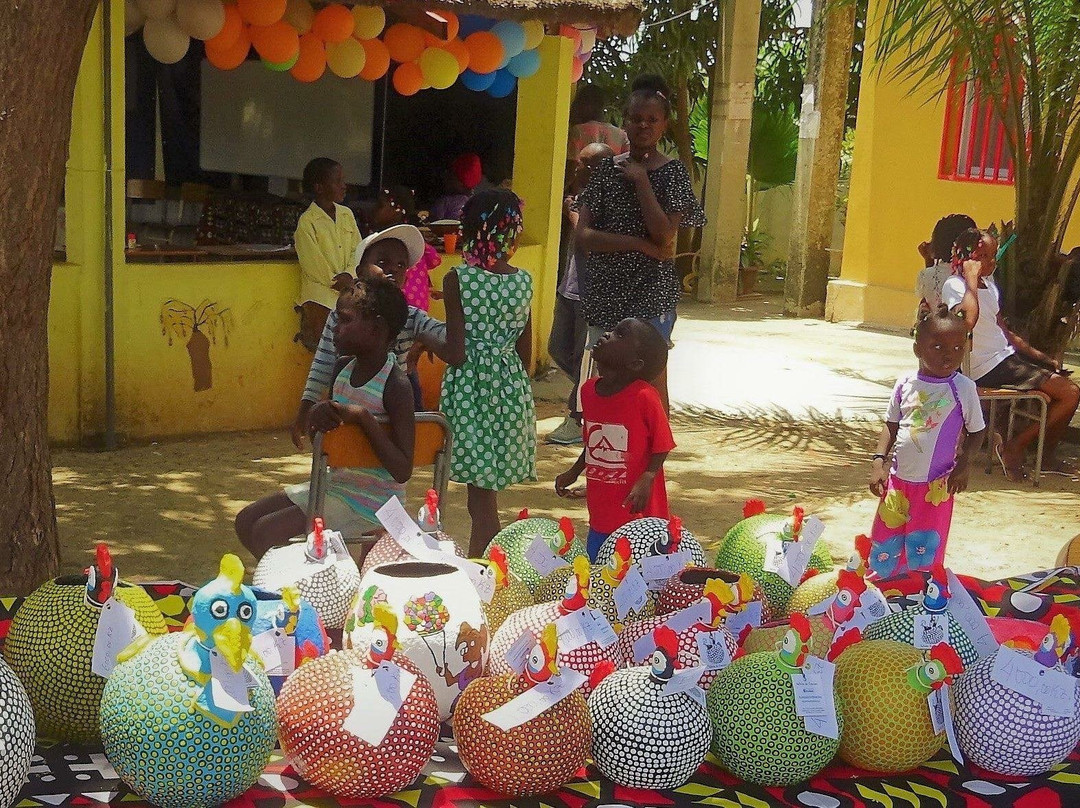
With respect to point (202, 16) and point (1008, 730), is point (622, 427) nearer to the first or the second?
point (1008, 730)

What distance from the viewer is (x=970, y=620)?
125 inches

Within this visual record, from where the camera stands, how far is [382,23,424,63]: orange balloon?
8.30 metres

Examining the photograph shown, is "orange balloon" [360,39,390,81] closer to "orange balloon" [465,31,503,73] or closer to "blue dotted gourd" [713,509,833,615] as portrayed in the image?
"orange balloon" [465,31,503,73]

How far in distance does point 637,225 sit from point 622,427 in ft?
5.97

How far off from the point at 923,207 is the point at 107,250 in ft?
26.8

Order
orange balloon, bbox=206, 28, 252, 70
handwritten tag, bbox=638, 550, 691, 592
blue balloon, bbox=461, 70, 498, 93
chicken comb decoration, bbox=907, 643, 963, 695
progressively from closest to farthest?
chicken comb decoration, bbox=907, 643, 963, 695 → handwritten tag, bbox=638, 550, 691, 592 → orange balloon, bbox=206, 28, 252, 70 → blue balloon, bbox=461, 70, 498, 93

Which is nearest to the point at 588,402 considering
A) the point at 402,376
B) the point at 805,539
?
the point at 402,376

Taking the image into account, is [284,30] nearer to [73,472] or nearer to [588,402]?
[73,472]

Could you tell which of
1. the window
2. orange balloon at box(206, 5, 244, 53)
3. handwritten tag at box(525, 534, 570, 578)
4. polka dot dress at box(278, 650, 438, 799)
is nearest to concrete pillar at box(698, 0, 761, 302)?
the window

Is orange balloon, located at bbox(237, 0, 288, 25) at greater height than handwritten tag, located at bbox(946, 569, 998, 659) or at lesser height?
greater

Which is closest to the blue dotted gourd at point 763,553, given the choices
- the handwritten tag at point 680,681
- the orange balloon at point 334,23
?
the handwritten tag at point 680,681

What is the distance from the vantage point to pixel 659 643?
9.08 feet

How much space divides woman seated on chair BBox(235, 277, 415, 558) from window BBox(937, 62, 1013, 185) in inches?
349

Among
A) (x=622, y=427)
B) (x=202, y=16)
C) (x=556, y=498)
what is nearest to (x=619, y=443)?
(x=622, y=427)
